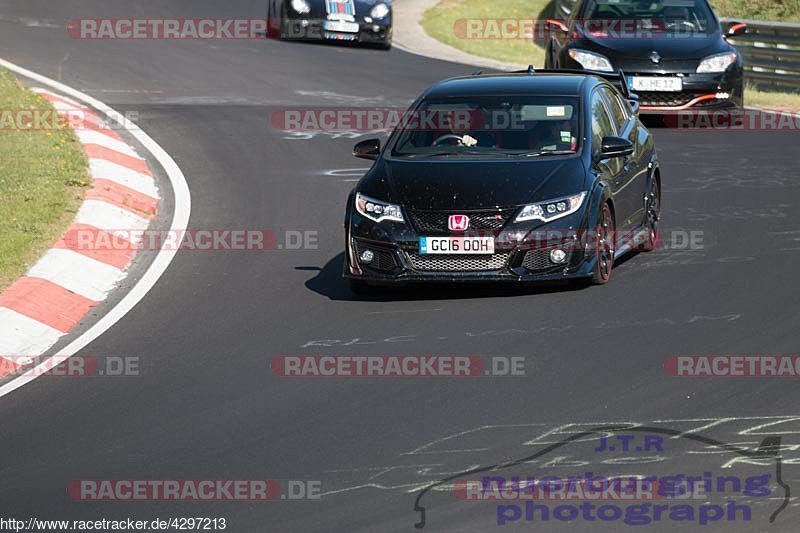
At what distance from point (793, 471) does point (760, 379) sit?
1.58 m

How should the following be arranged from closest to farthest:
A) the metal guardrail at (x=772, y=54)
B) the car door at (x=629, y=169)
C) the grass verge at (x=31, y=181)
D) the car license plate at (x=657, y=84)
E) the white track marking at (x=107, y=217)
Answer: the car door at (x=629, y=169) → the grass verge at (x=31, y=181) → the white track marking at (x=107, y=217) → the car license plate at (x=657, y=84) → the metal guardrail at (x=772, y=54)

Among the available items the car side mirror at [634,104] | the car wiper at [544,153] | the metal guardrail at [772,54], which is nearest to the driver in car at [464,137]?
the car wiper at [544,153]

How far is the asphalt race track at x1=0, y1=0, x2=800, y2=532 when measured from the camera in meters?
6.86

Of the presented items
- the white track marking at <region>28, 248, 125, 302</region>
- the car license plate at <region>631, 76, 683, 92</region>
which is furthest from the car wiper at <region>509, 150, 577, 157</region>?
the car license plate at <region>631, 76, 683, 92</region>

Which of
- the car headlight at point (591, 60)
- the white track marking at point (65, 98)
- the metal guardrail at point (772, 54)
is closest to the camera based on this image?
the car headlight at point (591, 60)

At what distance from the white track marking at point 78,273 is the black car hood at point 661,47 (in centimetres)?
881

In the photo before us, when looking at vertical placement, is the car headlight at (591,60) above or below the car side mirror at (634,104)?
below

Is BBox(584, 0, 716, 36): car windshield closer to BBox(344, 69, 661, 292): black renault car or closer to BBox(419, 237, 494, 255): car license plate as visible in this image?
BBox(344, 69, 661, 292): black renault car

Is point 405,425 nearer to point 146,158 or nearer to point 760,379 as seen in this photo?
point 760,379

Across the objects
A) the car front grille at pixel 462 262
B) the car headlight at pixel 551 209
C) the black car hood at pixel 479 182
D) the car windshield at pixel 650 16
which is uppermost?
the car windshield at pixel 650 16

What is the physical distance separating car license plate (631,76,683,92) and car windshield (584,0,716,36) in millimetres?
1178

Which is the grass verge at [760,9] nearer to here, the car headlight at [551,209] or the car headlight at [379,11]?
the car headlight at [379,11]

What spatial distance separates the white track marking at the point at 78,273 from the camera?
11.1 metres

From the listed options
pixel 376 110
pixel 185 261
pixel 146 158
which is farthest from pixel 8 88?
pixel 185 261
